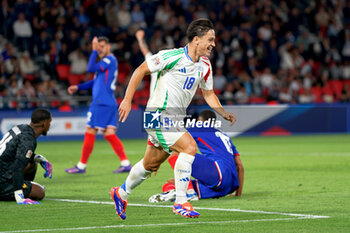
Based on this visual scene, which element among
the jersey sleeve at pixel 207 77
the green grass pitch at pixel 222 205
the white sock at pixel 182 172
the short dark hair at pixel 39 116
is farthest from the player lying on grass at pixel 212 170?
the short dark hair at pixel 39 116

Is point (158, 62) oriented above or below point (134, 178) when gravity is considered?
above

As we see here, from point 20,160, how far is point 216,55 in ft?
61.8

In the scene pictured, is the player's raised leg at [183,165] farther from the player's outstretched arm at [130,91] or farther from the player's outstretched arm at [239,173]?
the player's outstretched arm at [239,173]

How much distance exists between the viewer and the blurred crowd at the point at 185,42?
76.9 feet

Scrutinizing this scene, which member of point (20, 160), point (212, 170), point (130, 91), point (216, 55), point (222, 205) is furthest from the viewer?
point (216, 55)

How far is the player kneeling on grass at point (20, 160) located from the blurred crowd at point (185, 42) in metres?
12.6

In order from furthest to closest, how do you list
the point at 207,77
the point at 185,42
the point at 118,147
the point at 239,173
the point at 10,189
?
the point at 185,42 → the point at 118,147 → the point at 239,173 → the point at 10,189 → the point at 207,77

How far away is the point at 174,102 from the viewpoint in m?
7.57

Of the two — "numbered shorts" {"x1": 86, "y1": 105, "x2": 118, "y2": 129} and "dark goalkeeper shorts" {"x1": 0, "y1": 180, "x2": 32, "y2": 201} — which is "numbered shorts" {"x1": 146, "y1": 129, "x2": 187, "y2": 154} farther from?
"numbered shorts" {"x1": 86, "y1": 105, "x2": 118, "y2": 129}

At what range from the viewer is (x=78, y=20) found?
83.3ft

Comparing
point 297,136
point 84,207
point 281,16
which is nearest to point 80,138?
point 297,136

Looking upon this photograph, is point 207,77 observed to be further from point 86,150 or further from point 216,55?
point 216,55

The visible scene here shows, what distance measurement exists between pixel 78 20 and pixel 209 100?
59.0ft

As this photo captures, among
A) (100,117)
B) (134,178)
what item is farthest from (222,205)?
(100,117)
